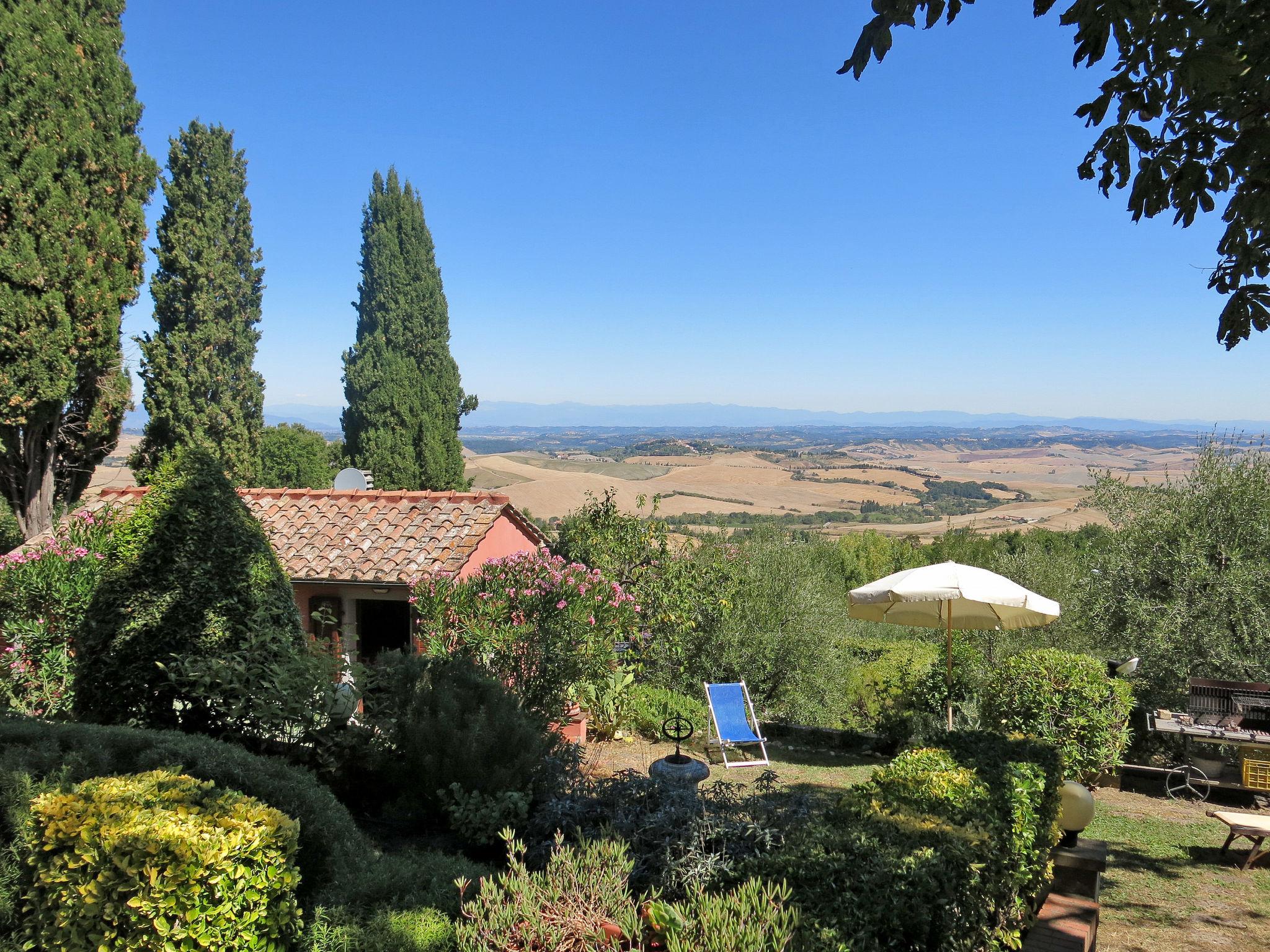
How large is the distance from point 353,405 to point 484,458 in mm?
60262

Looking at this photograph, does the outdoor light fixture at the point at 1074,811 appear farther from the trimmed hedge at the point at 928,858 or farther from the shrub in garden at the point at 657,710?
the shrub in garden at the point at 657,710

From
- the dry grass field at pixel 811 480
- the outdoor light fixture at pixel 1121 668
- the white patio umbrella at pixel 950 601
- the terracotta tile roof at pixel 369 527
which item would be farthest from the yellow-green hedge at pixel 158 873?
the dry grass field at pixel 811 480

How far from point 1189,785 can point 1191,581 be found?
146 inches

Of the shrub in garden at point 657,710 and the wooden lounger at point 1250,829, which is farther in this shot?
the shrub in garden at point 657,710

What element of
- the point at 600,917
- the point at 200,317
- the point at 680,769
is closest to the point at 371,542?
the point at 680,769

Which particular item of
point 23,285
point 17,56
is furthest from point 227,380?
point 17,56

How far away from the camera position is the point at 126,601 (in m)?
5.34

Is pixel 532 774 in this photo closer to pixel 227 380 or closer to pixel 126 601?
pixel 126 601

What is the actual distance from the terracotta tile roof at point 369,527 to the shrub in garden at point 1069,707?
6767 mm

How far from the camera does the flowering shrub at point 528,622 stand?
8047 mm

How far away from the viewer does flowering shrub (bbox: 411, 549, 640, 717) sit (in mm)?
8047

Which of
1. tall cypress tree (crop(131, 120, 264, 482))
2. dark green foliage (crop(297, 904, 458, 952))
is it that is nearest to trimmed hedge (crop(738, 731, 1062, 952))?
dark green foliage (crop(297, 904, 458, 952))

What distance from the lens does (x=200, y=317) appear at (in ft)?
62.5

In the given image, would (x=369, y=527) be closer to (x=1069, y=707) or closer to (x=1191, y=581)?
(x=1069, y=707)
